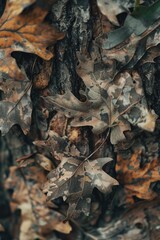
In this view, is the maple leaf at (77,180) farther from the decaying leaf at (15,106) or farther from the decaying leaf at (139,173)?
the decaying leaf at (15,106)

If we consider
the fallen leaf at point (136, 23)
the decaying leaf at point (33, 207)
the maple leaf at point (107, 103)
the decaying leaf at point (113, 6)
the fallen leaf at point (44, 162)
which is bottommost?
the decaying leaf at point (33, 207)

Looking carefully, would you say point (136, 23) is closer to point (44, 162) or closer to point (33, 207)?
point (44, 162)

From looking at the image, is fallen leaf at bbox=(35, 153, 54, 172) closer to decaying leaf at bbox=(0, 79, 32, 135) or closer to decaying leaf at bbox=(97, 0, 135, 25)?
decaying leaf at bbox=(0, 79, 32, 135)

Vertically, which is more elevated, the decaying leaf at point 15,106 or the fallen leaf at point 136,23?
the fallen leaf at point 136,23

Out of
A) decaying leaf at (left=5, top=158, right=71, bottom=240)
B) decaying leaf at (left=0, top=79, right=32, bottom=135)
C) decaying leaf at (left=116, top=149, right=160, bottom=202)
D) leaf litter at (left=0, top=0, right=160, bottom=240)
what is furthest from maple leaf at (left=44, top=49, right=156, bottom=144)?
decaying leaf at (left=5, top=158, right=71, bottom=240)

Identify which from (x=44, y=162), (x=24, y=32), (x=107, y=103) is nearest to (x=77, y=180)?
(x=44, y=162)

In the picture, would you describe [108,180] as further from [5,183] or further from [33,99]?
[5,183]

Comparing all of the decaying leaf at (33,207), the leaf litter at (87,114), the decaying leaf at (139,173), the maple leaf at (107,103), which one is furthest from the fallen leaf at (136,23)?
the decaying leaf at (33,207)
